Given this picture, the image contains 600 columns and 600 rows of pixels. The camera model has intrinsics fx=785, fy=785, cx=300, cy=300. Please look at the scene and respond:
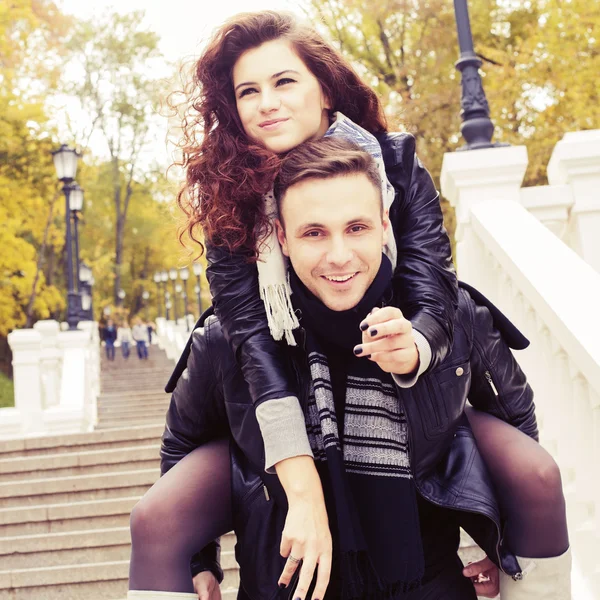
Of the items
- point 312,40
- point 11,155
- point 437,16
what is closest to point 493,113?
point 437,16

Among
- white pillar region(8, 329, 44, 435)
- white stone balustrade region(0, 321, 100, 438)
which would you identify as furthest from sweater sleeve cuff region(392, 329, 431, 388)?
white pillar region(8, 329, 44, 435)

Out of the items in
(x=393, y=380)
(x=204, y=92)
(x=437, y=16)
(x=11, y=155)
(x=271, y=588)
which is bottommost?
(x=271, y=588)

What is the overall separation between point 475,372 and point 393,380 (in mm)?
281

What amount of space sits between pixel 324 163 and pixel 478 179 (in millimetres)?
3337

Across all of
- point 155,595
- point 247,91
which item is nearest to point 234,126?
point 247,91

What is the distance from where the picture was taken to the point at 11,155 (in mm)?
21688

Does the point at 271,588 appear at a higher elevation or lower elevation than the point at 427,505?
lower

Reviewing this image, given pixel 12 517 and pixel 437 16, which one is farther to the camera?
pixel 437 16

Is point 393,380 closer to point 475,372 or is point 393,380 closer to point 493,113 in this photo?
point 475,372

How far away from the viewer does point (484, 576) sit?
2043mm

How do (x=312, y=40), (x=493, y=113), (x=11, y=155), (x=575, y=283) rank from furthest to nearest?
1. (x=11, y=155)
2. (x=493, y=113)
3. (x=575, y=283)
4. (x=312, y=40)

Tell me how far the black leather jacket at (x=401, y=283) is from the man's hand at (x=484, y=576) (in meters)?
0.61

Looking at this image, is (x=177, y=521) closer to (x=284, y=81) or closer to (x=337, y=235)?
(x=337, y=235)

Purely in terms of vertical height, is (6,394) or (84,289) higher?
(84,289)
